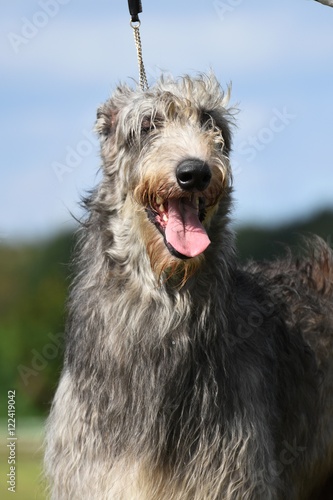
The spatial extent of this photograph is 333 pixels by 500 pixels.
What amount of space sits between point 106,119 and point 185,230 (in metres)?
1.16

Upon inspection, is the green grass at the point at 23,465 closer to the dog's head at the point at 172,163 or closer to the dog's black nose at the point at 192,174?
the dog's head at the point at 172,163

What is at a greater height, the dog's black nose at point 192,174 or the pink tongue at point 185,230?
the dog's black nose at point 192,174

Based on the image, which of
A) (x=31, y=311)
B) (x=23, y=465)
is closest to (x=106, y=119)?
(x=23, y=465)

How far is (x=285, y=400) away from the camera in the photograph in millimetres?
7355

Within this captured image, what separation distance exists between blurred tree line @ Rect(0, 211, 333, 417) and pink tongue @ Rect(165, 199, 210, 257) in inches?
332

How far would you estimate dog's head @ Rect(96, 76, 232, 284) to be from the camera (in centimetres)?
603

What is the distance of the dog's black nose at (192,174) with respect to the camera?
591 centimetres

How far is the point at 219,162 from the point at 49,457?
7.43ft

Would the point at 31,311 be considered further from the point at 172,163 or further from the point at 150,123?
the point at 172,163

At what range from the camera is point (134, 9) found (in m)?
7.23

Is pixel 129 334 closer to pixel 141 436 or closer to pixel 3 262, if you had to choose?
pixel 141 436

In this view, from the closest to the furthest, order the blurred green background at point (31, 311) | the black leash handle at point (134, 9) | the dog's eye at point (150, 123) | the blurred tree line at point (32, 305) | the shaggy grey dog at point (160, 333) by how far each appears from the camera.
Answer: the shaggy grey dog at point (160, 333) < the dog's eye at point (150, 123) < the black leash handle at point (134, 9) < the blurred green background at point (31, 311) < the blurred tree line at point (32, 305)

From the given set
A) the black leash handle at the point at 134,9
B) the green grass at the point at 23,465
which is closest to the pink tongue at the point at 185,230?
the black leash handle at the point at 134,9

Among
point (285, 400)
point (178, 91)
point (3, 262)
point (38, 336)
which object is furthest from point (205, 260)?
point (3, 262)
